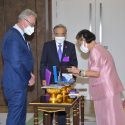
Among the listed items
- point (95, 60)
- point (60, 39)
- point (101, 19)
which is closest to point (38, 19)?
point (101, 19)

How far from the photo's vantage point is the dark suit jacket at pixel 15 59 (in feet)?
11.7

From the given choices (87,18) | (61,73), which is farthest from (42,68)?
(87,18)

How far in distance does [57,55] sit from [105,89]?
0.83 metres

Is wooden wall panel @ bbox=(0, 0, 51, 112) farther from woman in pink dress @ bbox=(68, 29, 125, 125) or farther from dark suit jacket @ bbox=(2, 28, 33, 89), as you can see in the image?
woman in pink dress @ bbox=(68, 29, 125, 125)

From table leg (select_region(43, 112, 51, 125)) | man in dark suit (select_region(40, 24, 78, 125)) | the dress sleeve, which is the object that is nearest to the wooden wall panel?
man in dark suit (select_region(40, 24, 78, 125))

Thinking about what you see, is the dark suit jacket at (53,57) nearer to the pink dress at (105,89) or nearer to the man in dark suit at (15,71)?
the man in dark suit at (15,71)

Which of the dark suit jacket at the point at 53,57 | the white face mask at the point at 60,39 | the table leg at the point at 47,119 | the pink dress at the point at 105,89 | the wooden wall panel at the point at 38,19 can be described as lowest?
the table leg at the point at 47,119

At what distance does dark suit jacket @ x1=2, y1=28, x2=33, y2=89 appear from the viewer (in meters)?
3.56

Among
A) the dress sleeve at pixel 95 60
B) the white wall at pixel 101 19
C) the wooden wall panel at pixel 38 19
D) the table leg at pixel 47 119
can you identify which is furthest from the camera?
the white wall at pixel 101 19

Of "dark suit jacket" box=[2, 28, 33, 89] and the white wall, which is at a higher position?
the white wall

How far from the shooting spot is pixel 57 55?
405cm

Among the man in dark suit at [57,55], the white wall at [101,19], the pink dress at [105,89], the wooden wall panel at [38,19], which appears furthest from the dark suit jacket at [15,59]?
the white wall at [101,19]

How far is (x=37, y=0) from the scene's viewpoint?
17.9 ft

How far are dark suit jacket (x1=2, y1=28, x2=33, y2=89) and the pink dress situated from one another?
693mm
